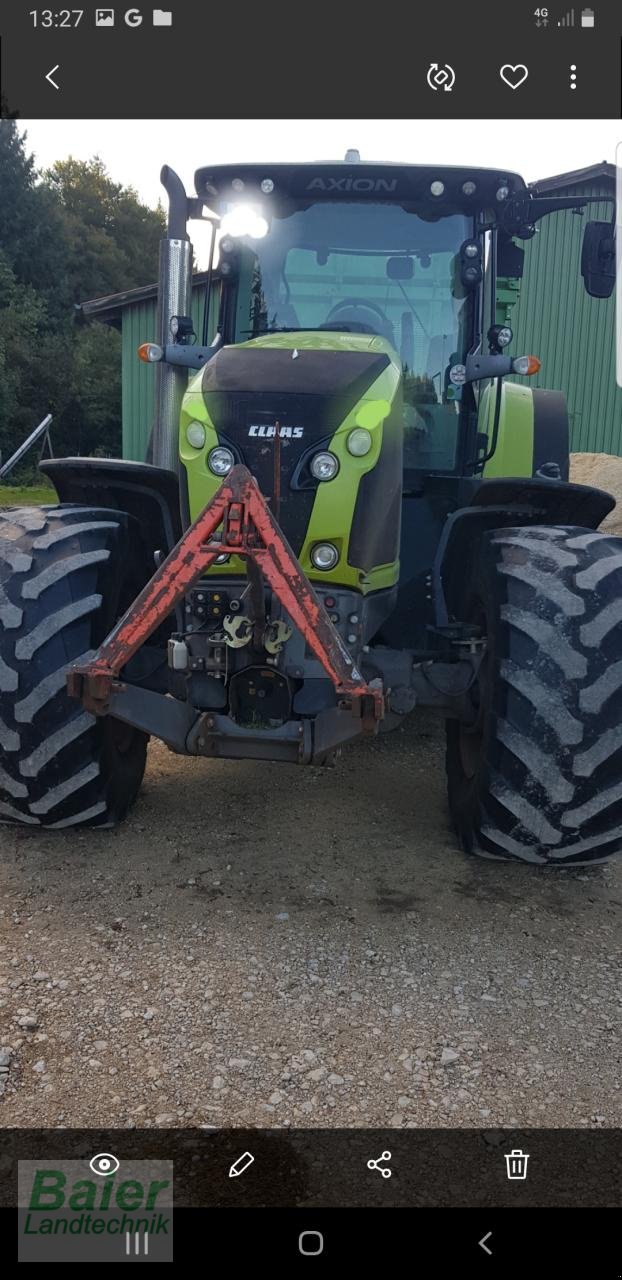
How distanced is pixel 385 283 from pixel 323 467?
4.95ft

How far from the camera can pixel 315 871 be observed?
417 cm

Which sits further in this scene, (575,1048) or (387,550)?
(387,550)

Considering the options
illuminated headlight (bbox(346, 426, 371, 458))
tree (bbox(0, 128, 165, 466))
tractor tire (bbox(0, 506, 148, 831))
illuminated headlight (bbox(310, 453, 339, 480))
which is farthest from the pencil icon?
tree (bbox(0, 128, 165, 466))

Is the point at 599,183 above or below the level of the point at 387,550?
above

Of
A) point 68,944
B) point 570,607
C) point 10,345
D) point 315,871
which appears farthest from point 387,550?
point 10,345

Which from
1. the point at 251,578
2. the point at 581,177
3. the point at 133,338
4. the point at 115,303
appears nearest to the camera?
the point at 251,578

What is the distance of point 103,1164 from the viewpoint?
2.36m

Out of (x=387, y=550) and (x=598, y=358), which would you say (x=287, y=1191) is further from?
(x=598, y=358)

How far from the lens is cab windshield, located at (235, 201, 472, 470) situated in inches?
195

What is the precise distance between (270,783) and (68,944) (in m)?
1.86

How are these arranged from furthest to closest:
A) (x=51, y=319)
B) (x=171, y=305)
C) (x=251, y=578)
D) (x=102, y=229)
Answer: (x=102, y=229), (x=51, y=319), (x=171, y=305), (x=251, y=578)

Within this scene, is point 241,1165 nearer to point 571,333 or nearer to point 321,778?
point 321,778

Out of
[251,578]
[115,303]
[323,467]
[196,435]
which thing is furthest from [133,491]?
[115,303]

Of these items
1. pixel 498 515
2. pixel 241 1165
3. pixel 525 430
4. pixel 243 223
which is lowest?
pixel 241 1165
